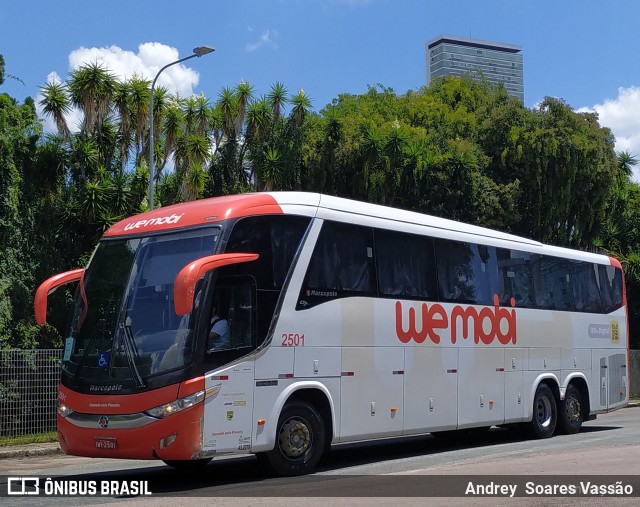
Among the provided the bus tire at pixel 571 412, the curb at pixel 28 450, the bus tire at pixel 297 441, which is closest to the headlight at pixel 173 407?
the bus tire at pixel 297 441

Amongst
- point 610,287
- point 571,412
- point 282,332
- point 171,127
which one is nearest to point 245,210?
point 282,332

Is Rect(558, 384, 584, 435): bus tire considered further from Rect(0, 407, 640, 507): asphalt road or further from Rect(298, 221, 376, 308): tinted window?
Rect(298, 221, 376, 308): tinted window

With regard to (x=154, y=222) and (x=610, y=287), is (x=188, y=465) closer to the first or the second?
(x=154, y=222)

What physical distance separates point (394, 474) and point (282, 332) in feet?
7.77

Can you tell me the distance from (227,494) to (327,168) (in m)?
26.4

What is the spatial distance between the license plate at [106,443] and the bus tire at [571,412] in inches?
415

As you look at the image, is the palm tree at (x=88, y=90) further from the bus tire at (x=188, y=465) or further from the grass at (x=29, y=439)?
the bus tire at (x=188, y=465)

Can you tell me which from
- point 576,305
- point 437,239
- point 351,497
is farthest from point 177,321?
point 576,305

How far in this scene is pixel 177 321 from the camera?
10586mm

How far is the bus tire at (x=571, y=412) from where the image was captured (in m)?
18.0

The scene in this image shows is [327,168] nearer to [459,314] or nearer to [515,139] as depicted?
[515,139]

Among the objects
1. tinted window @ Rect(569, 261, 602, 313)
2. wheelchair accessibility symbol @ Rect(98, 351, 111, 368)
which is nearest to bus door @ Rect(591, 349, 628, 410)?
tinted window @ Rect(569, 261, 602, 313)

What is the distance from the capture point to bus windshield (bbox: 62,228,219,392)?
1057 cm

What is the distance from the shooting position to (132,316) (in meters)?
10.9
